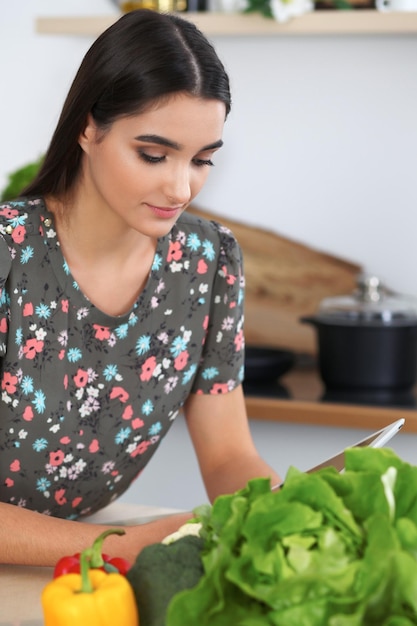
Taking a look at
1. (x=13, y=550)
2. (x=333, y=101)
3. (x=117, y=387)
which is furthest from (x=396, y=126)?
(x=13, y=550)

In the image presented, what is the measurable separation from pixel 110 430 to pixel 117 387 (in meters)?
0.07

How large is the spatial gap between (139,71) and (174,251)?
15.7 inches

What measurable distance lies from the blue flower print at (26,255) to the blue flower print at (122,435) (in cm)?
31

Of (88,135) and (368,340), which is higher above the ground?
(88,135)

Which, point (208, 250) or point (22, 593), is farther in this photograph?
point (208, 250)

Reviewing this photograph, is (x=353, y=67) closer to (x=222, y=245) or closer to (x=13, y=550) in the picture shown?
(x=222, y=245)

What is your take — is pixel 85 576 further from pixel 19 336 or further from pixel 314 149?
pixel 314 149

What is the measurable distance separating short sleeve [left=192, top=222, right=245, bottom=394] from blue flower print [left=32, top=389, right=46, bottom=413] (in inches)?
11.7

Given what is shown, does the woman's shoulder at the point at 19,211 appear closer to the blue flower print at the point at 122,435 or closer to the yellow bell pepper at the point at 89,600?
the blue flower print at the point at 122,435

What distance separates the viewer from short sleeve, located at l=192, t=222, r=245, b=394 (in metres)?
1.74

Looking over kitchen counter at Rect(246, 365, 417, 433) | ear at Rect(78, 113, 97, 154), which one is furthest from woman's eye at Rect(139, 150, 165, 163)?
kitchen counter at Rect(246, 365, 417, 433)

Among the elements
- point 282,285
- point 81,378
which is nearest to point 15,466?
point 81,378

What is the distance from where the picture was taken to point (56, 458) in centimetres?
159

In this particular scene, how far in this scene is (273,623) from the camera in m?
0.83
